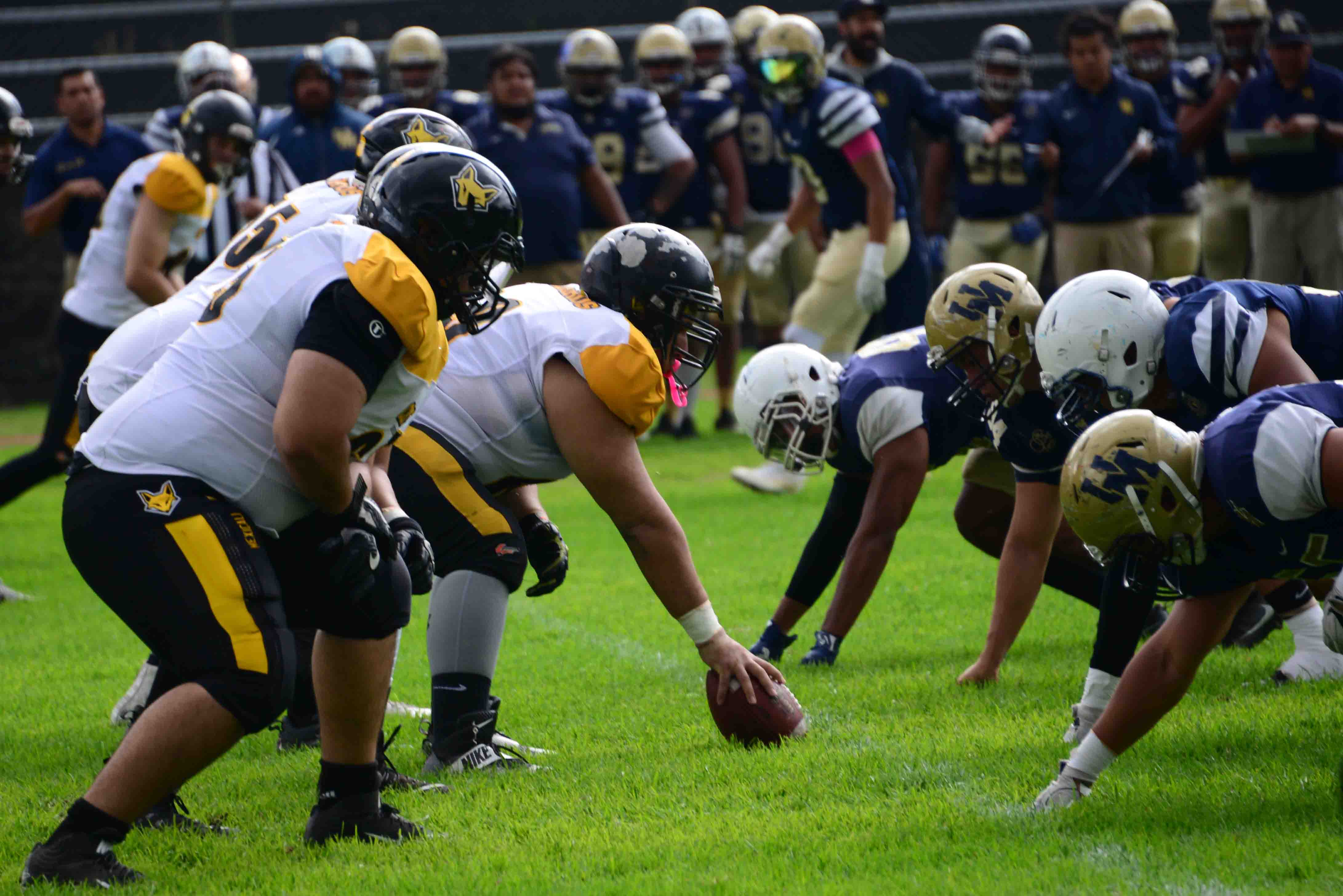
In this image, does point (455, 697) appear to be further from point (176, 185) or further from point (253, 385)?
point (176, 185)

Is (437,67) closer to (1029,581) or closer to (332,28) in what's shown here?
(332,28)

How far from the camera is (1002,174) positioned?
403 inches

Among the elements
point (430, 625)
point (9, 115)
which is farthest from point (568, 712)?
point (9, 115)

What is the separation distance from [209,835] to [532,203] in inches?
272

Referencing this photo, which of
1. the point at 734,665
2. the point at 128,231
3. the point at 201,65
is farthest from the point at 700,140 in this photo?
the point at 734,665

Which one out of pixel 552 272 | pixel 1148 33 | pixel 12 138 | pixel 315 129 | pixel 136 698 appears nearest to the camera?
pixel 136 698

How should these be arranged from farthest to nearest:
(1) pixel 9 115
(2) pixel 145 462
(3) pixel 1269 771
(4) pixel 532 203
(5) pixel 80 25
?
1. (5) pixel 80 25
2. (4) pixel 532 203
3. (1) pixel 9 115
4. (3) pixel 1269 771
5. (2) pixel 145 462

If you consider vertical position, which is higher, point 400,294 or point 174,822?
point 400,294

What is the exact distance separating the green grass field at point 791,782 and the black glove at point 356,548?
1.96ft

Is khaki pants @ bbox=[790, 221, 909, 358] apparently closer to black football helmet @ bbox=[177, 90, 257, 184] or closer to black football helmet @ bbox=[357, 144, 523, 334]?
black football helmet @ bbox=[177, 90, 257, 184]

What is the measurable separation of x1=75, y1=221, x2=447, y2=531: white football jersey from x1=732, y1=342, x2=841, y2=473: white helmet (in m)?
2.09

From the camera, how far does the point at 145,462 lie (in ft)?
10.3

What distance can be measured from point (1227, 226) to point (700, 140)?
372 centimetres

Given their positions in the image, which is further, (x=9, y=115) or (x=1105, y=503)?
(x=9, y=115)
